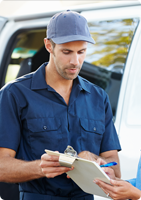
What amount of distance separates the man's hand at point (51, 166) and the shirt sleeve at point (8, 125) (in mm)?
287

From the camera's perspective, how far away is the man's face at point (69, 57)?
157 cm

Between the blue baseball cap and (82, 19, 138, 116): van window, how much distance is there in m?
0.83

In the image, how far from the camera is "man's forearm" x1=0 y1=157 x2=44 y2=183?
141 centimetres

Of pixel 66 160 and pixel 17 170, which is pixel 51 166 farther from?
pixel 17 170

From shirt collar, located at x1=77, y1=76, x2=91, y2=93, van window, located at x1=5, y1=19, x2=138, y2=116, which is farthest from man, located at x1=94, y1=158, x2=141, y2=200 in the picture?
van window, located at x1=5, y1=19, x2=138, y2=116

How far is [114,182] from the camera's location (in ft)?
4.38

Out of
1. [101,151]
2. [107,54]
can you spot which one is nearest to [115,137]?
[101,151]

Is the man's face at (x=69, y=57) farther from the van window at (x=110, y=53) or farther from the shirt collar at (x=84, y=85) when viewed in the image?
the van window at (x=110, y=53)

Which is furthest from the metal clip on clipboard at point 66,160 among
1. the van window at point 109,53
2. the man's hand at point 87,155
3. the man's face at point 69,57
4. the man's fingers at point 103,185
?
the van window at point 109,53

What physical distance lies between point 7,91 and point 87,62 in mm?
1190

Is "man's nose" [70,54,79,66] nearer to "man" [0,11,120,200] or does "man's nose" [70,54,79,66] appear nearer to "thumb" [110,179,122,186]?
"man" [0,11,120,200]

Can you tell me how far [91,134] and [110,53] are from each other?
39.8 inches

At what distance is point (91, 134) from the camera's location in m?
1.69

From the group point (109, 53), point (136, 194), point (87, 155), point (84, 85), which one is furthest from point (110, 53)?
point (136, 194)
